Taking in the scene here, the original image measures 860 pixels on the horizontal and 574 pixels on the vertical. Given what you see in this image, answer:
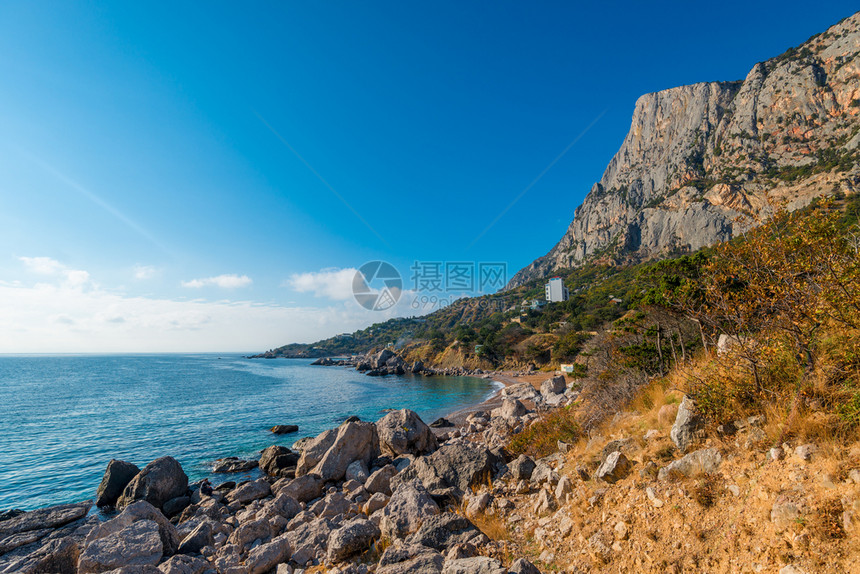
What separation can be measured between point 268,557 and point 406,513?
312 centimetres

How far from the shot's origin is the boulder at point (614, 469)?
271 inches

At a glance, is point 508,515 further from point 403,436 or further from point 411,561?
point 403,436

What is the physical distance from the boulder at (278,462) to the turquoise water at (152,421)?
1.80 metres

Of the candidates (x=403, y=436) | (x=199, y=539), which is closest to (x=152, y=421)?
(x=403, y=436)

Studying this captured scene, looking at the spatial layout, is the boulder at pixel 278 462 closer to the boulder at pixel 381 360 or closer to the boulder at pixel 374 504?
the boulder at pixel 374 504

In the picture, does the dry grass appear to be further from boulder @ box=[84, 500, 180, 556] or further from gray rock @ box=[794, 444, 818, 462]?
boulder @ box=[84, 500, 180, 556]

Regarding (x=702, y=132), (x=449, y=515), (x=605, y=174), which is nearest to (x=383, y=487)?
(x=449, y=515)

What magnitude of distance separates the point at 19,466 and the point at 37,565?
18028 millimetres

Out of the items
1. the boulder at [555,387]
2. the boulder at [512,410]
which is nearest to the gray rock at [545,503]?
the boulder at [512,410]

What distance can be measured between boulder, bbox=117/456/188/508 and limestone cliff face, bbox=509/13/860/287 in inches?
2873

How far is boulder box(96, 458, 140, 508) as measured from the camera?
550 inches

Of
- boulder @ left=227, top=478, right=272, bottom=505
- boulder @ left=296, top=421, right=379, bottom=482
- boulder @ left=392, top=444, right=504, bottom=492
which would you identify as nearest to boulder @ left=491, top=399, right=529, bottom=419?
boulder @ left=296, top=421, right=379, bottom=482

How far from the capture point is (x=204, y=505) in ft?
42.0

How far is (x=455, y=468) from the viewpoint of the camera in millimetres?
10453
